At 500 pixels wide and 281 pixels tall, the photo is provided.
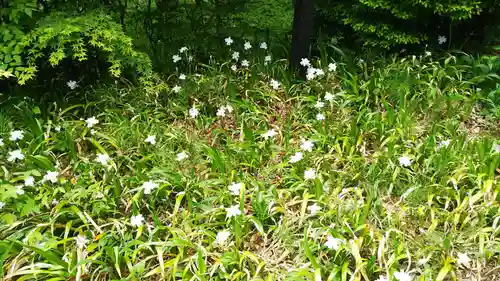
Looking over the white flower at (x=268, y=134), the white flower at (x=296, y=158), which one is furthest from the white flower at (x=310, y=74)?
the white flower at (x=296, y=158)

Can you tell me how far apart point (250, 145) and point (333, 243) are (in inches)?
42.2

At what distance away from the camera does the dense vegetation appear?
263 centimetres

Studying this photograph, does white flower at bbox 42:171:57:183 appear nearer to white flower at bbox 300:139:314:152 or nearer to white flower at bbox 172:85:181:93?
white flower at bbox 172:85:181:93

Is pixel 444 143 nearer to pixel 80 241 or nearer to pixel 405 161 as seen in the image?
pixel 405 161

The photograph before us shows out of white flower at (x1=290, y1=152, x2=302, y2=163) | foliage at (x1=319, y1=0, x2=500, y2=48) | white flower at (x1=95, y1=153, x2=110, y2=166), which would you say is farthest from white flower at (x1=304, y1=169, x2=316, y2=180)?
foliage at (x1=319, y1=0, x2=500, y2=48)

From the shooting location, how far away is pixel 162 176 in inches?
121

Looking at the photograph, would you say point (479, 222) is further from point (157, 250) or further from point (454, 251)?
point (157, 250)

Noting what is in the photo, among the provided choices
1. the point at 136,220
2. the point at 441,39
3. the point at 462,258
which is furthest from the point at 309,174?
the point at 441,39

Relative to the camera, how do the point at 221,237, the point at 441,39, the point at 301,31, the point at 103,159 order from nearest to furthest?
the point at 221,237
the point at 103,159
the point at 301,31
the point at 441,39

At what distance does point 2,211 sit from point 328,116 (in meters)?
2.34

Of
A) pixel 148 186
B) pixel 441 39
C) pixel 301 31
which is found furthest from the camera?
pixel 441 39

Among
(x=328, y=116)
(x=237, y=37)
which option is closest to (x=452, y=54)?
(x=328, y=116)

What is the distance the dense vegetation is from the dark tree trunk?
0.02m

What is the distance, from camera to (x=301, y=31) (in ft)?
13.4
